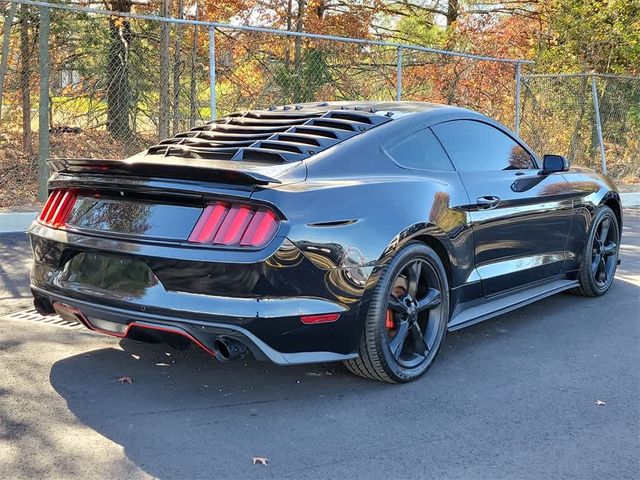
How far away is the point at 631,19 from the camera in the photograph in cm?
1706

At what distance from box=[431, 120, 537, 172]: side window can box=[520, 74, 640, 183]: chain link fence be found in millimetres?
9178

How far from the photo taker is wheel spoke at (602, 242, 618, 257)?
20.1 ft

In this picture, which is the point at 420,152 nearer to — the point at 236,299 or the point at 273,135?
the point at 273,135

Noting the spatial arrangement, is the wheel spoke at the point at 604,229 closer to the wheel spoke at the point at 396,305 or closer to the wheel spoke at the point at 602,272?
the wheel spoke at the point at 602,272

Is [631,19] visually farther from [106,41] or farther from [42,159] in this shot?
[42,159]

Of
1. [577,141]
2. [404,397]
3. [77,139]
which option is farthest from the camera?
[577,141]

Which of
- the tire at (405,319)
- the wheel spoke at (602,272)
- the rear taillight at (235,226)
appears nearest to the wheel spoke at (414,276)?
the tire at (405,319)

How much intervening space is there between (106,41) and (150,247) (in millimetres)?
9529

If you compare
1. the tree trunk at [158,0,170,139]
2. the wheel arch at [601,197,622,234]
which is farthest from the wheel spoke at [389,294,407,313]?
the tree trunk at [158,0,170,139]

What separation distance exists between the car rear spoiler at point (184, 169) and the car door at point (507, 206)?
1.40 meters

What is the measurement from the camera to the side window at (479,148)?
15.3ft

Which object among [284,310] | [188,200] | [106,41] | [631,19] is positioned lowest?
[284,310]

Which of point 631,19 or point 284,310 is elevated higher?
point 631,19

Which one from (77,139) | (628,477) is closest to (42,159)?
(77,139)
